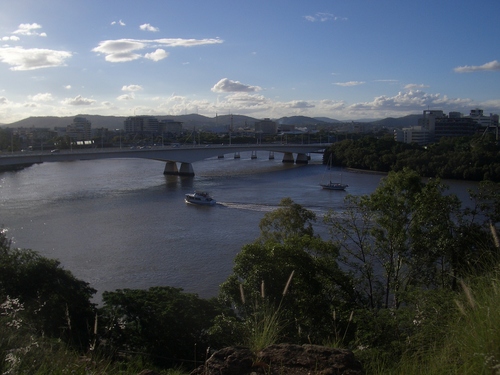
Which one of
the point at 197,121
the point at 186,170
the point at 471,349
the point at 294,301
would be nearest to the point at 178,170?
the point at 186,170

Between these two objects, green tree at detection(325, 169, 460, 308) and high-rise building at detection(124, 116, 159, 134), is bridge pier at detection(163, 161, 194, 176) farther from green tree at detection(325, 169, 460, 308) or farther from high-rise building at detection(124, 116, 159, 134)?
high-rise building at detection(124, 116, 159, 134)

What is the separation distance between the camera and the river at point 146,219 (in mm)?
5730

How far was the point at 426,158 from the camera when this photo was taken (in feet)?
58.2

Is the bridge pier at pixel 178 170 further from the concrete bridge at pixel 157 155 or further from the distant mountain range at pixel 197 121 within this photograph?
the distant mountain range at pixel 197 121

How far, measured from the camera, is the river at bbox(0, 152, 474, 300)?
573cm

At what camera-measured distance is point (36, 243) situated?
7031 millimetres

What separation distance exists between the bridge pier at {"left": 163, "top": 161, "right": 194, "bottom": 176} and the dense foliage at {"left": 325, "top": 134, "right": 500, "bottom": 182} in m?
6.70

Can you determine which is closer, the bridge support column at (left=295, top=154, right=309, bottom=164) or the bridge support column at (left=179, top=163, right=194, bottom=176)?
the bridge support column at (left=179, top=163, right=194, bottom=176)

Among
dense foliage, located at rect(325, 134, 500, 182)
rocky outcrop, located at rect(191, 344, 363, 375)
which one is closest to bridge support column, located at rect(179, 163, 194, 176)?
dense foliage, located at rect(325, 134, 500, 182)

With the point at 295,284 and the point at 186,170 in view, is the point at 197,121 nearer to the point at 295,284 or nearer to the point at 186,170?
the point at 186,170

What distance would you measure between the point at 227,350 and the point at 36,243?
6457 mm

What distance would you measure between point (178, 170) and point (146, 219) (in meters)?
8.94

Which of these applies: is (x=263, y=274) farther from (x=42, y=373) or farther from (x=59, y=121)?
(x=59, y=121)

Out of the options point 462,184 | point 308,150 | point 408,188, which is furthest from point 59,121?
point 408,188
